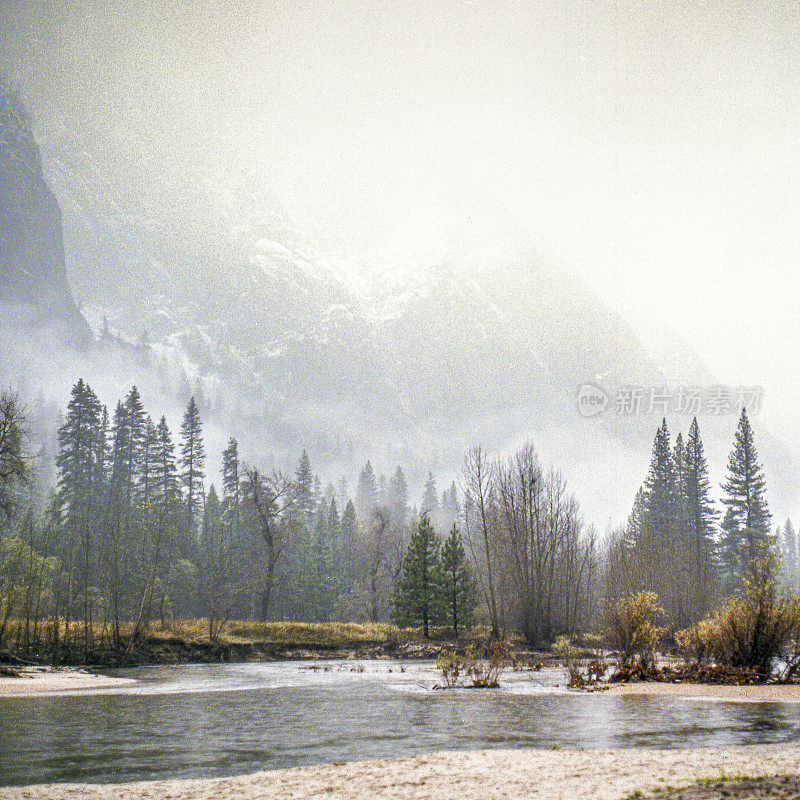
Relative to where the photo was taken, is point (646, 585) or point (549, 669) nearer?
point (549, 669)

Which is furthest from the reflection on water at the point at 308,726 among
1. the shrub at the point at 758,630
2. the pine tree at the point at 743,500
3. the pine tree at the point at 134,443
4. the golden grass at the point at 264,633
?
the pine tree at the point at 743,500

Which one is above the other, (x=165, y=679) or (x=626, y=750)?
(x=626, y=750)

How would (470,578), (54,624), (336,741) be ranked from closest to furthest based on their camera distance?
(336,741) → (54,624) → (470,578)

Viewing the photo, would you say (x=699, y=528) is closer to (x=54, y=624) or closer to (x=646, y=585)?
(x=646, y=585)

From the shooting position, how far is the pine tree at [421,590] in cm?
6178

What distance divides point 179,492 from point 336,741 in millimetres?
78963

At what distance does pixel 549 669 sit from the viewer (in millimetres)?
41875

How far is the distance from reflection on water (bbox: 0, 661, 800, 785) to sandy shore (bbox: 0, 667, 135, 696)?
2.30 metres

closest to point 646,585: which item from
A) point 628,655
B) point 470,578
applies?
point 470,578

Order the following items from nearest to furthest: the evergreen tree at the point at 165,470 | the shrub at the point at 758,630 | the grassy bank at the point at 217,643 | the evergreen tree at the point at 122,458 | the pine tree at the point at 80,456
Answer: the shrub at the point at 758,630, the grassy bank at the point at 217,643, the pine tree at the point at 80,456, the evergreen tree at the point at 122,458, the evergreen tree at the point at 165,470

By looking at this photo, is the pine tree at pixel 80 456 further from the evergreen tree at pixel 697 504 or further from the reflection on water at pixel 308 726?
the evergreen tree at pixel 697 504

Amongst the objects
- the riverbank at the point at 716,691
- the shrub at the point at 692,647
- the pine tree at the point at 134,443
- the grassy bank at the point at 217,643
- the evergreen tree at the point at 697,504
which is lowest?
the grassy bank at the point at 217,643

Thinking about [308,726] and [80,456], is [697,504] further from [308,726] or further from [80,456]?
[308,726]

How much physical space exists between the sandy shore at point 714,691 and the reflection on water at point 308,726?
1.51 metres
